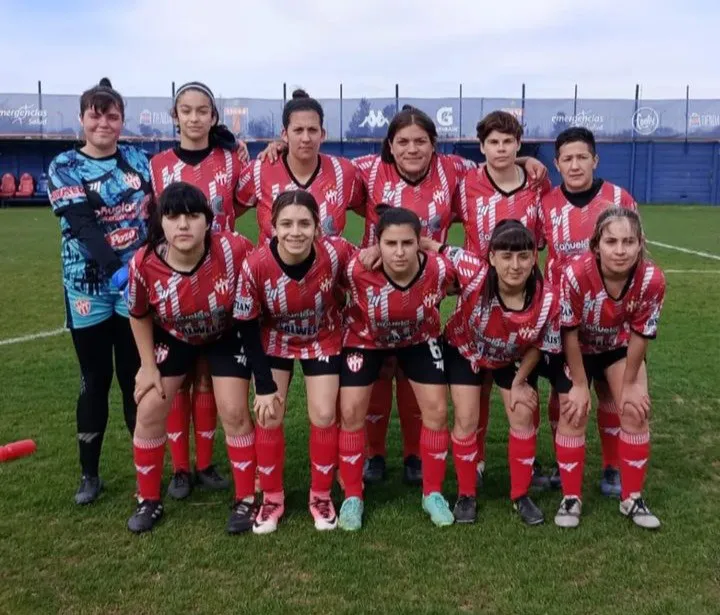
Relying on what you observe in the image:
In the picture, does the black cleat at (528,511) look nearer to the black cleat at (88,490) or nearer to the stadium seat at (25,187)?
the black cleat at (88,490)

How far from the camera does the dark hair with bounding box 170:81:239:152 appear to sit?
3557 millimetres

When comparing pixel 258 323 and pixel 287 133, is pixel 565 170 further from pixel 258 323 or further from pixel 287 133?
pixel 258 323

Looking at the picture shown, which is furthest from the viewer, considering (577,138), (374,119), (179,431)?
(374,119)

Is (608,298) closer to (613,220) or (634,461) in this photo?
(613,220)

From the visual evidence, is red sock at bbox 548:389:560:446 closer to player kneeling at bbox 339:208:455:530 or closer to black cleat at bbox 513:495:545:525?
black cleat at bbox 513:495:545:525

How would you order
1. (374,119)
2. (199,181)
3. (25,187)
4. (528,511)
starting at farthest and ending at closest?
(374,119)
(25,187)
(199,181)
(528,511)

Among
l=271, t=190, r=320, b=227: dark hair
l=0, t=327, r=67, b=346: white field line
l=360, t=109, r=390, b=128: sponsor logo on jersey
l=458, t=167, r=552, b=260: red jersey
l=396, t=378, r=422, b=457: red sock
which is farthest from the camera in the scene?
l=360, t=109, r=390, b=128: sponsor logo on jersey

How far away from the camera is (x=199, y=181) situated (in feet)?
11.9

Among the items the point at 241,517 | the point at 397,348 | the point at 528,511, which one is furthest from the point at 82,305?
the point at 528,511

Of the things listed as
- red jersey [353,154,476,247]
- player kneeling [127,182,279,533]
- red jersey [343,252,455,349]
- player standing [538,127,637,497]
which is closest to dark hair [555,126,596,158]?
player standing [538,127,637,497]

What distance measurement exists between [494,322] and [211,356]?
1.27 meters

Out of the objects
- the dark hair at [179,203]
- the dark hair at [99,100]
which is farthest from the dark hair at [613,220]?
the dark hair at [99,100]

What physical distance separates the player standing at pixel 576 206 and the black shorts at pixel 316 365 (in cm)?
107

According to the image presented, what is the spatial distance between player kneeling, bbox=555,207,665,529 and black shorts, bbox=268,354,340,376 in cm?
102
